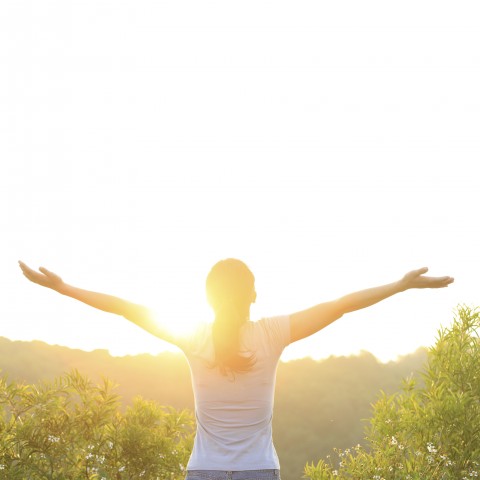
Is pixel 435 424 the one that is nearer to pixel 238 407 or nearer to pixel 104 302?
pixel 238 407

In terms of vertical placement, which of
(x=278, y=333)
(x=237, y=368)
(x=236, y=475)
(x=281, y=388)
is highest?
(x=281, y=388)

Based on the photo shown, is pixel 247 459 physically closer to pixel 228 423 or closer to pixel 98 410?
pixel 228 423

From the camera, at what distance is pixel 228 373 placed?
2.60 metres

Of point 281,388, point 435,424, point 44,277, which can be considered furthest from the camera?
point 281,388

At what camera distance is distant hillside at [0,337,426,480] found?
64.7 ft

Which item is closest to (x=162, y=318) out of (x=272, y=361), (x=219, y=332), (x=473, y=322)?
(x=219, y=332)

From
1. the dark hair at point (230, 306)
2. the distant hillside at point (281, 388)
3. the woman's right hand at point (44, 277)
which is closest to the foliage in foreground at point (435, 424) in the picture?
the dark hair at point (230, 306)

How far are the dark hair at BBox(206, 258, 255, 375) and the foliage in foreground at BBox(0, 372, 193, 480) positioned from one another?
11.2 ft

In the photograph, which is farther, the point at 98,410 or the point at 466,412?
the point at 98,410

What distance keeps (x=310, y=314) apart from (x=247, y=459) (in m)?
0.56

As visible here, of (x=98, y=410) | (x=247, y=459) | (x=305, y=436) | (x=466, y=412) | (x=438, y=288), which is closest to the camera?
(x=247, y=459)

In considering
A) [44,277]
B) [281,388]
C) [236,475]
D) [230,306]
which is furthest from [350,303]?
[281,388]

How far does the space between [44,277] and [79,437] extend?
10.8ft

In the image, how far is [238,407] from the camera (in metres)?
2.59
